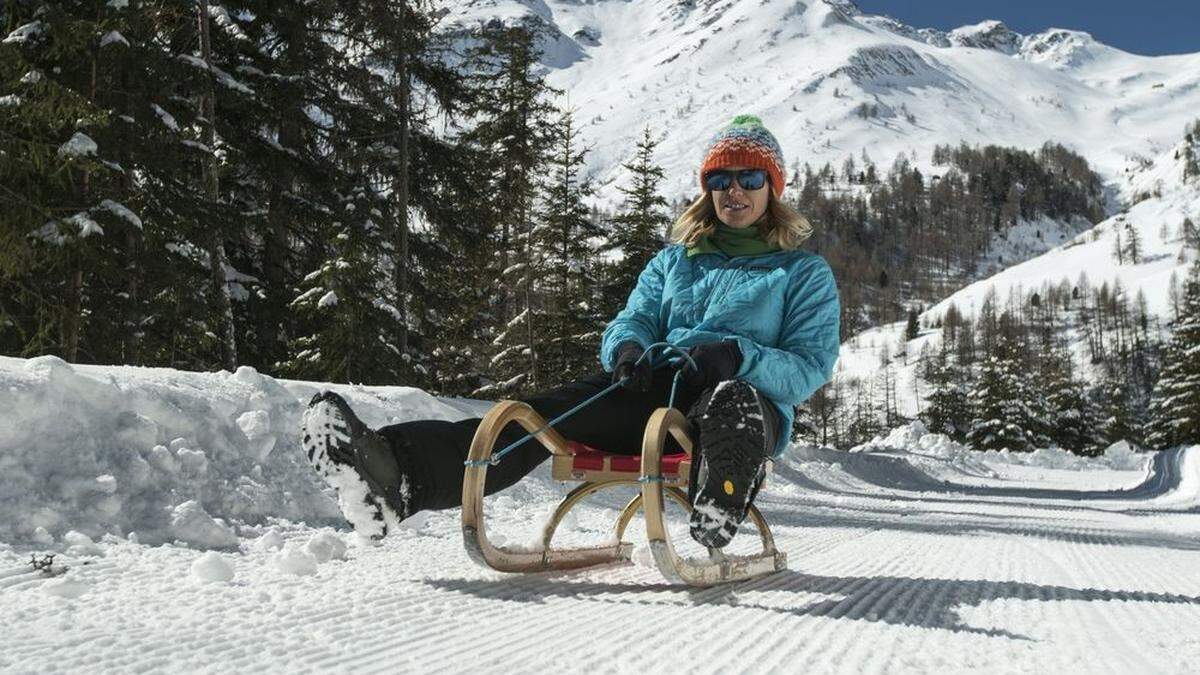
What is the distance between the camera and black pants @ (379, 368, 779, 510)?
99.1 inches

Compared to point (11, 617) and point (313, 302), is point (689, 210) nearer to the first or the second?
point (11, 617)

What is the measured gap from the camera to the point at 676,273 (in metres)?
3.37

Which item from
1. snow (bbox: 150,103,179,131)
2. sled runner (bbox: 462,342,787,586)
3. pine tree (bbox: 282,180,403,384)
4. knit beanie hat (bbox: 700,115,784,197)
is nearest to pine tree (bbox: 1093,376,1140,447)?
pine tree (bbox: 282,180,403,384)

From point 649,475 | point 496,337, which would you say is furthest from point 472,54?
point 649,475

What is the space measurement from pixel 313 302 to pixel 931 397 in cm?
6158

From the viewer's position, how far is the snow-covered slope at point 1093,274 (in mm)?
125562

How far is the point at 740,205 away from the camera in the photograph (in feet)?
11.0

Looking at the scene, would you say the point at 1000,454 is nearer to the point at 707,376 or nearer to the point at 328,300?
the point at 328,300

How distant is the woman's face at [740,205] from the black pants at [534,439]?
0.72 m

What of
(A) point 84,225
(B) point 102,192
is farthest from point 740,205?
(B) point 102,192

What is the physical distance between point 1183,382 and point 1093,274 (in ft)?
393

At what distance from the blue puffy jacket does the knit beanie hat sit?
376mm

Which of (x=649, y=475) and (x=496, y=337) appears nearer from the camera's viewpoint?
(x=649, y=475)

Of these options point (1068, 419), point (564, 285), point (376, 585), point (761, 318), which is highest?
point (564, 285)
